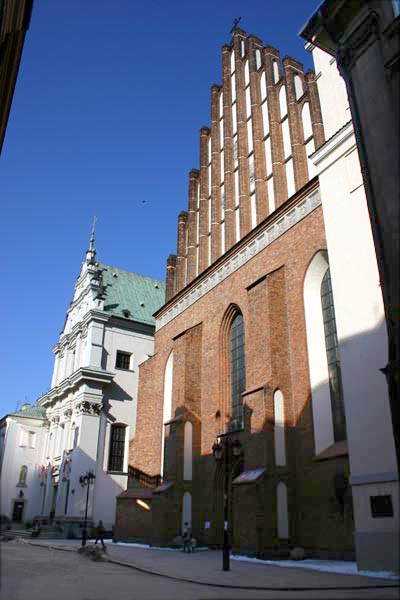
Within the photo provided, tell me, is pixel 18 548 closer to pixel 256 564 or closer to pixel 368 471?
pixel 368 471

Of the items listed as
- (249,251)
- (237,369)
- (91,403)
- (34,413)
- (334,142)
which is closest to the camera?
(334,142)

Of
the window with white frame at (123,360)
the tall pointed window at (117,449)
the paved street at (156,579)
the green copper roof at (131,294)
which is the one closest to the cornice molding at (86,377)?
the window with white frame at (123,360)

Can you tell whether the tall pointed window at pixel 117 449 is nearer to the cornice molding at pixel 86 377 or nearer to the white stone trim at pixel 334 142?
the cornice molding at pixel 86 377

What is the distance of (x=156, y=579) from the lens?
10.9m

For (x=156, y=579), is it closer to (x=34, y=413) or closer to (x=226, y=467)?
(x=226, y=467)

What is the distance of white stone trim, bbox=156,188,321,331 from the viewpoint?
736 inches

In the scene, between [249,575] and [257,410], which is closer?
[249,575]

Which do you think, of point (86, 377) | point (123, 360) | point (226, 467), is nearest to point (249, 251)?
point (226, 467)

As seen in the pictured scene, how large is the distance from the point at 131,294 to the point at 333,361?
93.3 ft

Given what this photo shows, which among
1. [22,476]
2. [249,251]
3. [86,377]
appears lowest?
[22,476]

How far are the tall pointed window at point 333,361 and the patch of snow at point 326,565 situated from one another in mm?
3615

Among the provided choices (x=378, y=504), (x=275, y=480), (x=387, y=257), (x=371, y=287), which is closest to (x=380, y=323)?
(x=371, y=287)

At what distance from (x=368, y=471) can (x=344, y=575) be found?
2385 millimetres

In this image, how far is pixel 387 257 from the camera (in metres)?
9.78
